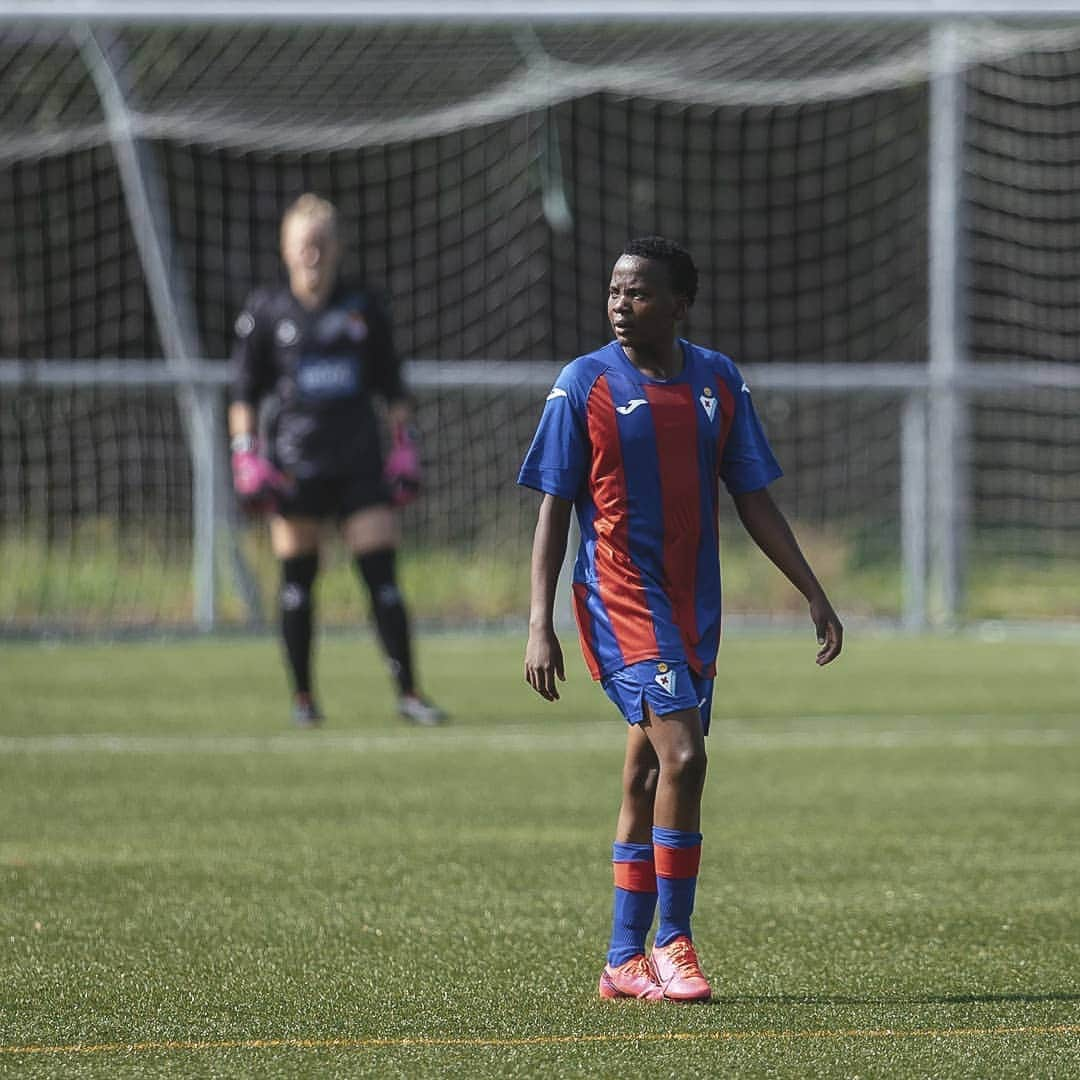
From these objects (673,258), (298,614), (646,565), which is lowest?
(298,614)

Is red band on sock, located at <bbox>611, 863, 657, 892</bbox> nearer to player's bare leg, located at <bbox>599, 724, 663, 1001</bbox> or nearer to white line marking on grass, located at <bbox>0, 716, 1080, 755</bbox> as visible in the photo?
player's bare leg, located at <bbox>599, 724, 663, 1001</bbox>

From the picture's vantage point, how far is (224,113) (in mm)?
15297

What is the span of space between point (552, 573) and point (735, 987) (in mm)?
879

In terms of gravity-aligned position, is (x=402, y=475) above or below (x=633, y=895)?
above

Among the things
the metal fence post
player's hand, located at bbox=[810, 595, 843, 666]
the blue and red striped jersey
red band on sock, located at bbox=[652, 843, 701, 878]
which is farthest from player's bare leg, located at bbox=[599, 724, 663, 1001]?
the metal fence post

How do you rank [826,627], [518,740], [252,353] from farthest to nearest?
[252,353]
[518,740]
[826,627]

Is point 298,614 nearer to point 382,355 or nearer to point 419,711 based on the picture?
point 419,711

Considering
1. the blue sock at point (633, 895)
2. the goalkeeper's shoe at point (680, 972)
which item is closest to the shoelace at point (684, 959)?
the goalkeeper's shoe at point (680, 972)

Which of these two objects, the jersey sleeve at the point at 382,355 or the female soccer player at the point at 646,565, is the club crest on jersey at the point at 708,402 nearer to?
the female soccer player at the point at 646,565

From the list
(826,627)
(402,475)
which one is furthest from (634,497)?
(402,475)

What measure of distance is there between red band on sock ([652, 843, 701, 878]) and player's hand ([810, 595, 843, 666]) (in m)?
0.47

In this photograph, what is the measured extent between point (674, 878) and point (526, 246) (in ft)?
40.7

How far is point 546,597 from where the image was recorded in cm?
412

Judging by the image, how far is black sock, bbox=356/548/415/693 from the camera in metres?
8.97
